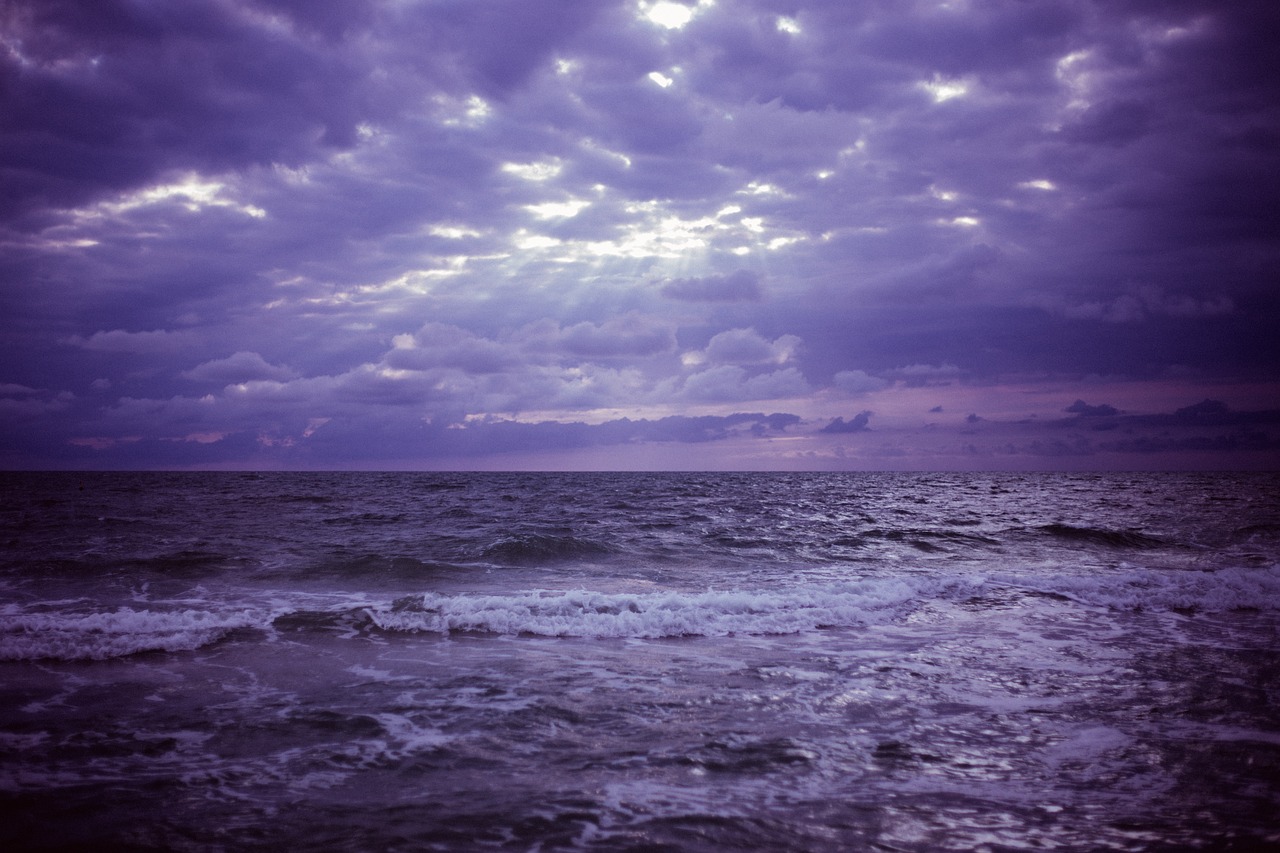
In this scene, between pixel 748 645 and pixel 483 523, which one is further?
pixel 483 523

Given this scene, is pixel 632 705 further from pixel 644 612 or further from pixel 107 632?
pixel 107 632

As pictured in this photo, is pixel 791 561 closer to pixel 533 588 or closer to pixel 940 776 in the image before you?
pixel 533 588

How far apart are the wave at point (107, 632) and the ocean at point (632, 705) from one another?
0.07 meters

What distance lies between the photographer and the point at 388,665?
9.84 meters

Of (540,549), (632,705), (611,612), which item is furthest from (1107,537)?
(632,705)

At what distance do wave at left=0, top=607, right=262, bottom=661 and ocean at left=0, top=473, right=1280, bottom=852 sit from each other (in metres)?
0.07

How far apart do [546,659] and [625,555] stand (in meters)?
11.3

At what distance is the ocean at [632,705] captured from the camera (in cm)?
518

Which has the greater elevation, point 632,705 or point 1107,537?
point 632,705

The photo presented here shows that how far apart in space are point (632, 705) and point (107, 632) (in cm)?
967

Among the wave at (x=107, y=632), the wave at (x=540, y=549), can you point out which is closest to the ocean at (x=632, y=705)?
the wave at (x=107, y=632)

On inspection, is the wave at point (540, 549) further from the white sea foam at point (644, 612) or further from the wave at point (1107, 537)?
the wave at point (1107, 537)

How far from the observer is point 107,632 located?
37.7 feet

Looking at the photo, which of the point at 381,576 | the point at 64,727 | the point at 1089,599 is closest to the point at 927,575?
the point at 1089,599
